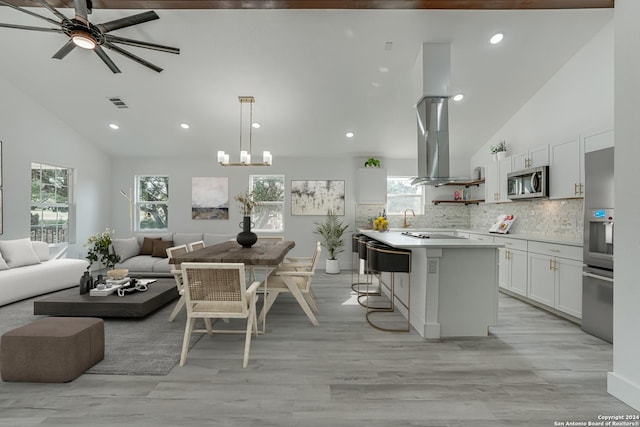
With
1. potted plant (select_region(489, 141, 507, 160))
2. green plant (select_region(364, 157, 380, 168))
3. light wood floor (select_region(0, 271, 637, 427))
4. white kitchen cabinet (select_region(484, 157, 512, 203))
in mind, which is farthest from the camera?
green plant (select_region(364, 157, 380, 168))

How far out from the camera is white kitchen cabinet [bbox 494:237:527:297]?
398 centimetres

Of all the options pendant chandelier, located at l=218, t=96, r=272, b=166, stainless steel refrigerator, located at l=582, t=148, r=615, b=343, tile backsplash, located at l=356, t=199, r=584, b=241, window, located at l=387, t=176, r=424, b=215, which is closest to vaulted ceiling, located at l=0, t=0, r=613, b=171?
pendant chandelier, located at l=218, t=96, r=272, b=166

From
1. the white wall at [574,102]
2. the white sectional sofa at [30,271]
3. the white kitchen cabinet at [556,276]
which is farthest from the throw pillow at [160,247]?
the white wall at [574,102]

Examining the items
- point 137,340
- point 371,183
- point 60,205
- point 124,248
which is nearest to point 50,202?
point 60,205

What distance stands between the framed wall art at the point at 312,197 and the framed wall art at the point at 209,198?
5.00 feet

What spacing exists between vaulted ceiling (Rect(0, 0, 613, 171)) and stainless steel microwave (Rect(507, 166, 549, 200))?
1.19 meters

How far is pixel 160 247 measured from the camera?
5.42m

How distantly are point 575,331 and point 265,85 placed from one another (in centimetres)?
483

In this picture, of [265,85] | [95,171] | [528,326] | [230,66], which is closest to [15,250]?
[95,171]

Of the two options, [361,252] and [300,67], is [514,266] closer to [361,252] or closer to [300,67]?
[361,252]

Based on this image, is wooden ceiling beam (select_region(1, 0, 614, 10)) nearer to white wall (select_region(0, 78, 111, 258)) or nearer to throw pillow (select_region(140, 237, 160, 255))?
white wall (select_region(0, 78, 111, 258))

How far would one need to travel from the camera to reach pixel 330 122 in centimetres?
531

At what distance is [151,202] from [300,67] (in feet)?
15.4

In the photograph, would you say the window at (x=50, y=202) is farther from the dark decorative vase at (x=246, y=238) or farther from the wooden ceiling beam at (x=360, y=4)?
the dark decorative vase at (x=246, y=238)
